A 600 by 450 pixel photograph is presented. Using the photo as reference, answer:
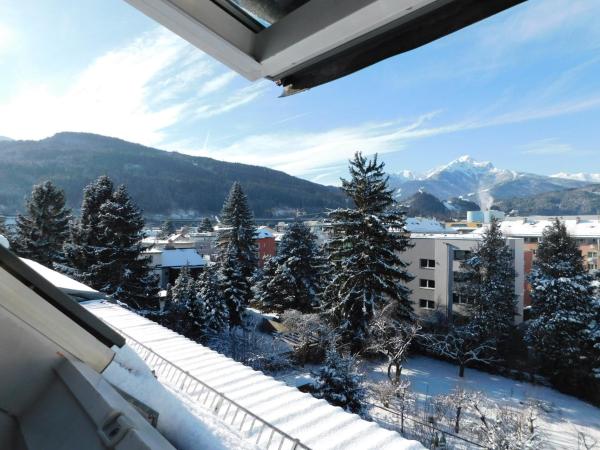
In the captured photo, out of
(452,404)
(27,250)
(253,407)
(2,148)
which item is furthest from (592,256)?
(2,148)

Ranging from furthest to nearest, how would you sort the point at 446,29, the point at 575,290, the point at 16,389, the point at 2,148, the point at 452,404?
the point at 2,148 < the point at 575,290 < the point at 452,404 < the point at 16,389 < the point at 446,29

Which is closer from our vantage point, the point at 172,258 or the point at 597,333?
the point at 597,333

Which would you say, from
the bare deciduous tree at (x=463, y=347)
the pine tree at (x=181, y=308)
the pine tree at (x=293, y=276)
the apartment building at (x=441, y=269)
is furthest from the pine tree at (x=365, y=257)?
the pine tree at (x=181, y=308)

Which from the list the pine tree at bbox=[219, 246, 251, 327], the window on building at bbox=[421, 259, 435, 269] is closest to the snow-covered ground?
the window on building at bbox=[421, 259, 435, 269]

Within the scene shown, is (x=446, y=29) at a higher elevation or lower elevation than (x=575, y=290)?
higher

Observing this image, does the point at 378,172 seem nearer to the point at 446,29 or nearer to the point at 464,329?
the point at 464,329

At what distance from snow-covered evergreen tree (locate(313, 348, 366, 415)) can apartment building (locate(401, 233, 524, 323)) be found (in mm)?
10125

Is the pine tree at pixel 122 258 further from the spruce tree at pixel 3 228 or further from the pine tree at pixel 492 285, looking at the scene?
the pine tree at pixel 492 285

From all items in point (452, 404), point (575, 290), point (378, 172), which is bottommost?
point (452, 404)

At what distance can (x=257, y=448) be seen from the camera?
199 centimetres

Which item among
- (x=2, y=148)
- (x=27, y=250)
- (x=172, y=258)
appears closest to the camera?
(x=27, y=250)

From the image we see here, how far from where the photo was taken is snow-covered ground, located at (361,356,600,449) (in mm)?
9164

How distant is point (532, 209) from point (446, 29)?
11918 cm

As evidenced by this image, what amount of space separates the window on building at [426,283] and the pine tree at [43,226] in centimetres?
2061
